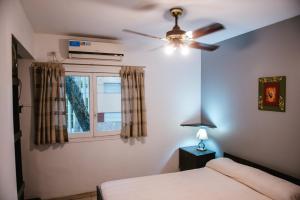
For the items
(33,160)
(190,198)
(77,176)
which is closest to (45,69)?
(33,160)

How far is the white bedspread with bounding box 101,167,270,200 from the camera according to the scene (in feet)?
6.91

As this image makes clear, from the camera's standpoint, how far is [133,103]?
3299 millimetres

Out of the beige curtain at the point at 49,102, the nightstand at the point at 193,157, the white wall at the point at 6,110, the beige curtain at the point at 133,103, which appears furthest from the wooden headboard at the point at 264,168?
the white wall at the point at 6,110

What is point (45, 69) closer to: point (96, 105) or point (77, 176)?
point (96, 105)

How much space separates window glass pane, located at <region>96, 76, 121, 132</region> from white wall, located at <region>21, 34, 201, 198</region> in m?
0.26

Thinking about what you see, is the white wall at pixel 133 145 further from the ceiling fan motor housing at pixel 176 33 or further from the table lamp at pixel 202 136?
the ceiling fan motor housing at pixel 176 33

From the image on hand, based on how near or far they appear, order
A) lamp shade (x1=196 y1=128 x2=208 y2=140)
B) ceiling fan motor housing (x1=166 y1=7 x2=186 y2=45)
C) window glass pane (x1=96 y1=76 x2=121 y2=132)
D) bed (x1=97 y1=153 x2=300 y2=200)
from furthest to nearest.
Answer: lamp shade (x1=196 y1=128 x2=208 y2=140) → window glass pane (x1=96 y1=76 x2=121 y2=132) → bed (x1=97 y1=153 x2=300 y2=200) → ceiling fan motor housing (x1=166 y1=7 x2=186 y2=45)

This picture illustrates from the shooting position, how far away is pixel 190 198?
2.08 metres

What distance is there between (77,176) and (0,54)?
228cm

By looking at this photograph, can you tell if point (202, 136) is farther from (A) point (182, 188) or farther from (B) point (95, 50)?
(B) point (95, 50)

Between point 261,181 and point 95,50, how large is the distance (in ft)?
9.33

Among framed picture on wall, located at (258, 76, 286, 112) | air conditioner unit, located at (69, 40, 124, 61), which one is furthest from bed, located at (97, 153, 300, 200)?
air conditioner unit, located at (69, 40, 124, 61)

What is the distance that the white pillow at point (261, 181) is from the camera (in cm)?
202

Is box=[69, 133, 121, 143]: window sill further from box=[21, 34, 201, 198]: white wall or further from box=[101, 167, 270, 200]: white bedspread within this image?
box=[101, 167, 270, 200]: white bedspread
